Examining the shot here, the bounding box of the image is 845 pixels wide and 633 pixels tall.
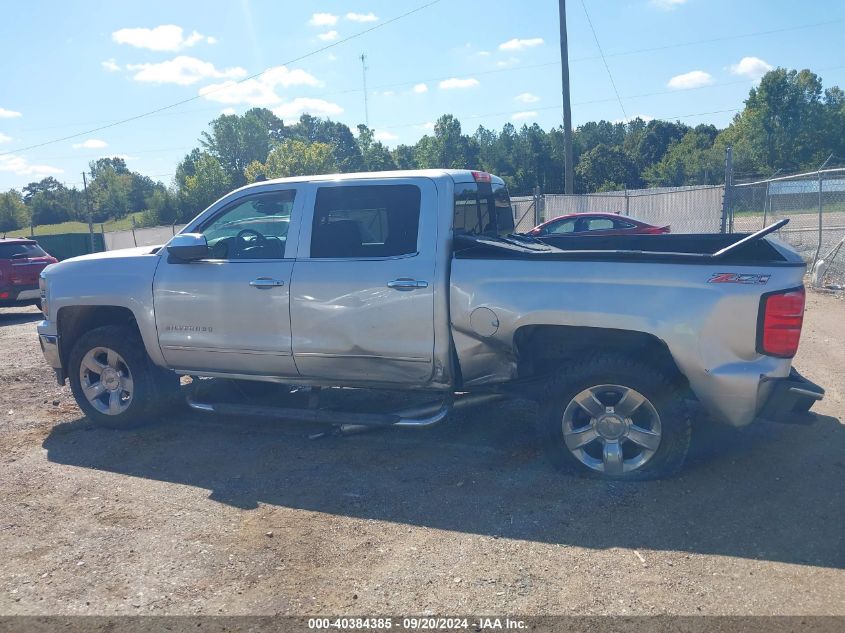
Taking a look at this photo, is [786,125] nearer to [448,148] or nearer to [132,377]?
[448,148]

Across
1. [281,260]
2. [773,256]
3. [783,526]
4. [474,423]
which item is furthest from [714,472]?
[281,260]

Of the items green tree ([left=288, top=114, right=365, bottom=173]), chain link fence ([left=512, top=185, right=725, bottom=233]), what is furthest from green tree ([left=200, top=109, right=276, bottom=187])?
chain link fence ([left=512, top=185, right=725, bottom=233])

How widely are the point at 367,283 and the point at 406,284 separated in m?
0.29

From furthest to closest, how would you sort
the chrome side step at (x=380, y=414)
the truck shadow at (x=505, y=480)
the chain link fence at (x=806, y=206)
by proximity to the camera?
1. the chain link fence at (x=806, y=206)
2. the chrome side step at (x=380, y=414)
3. the truck shadow at (x=505, y=480)

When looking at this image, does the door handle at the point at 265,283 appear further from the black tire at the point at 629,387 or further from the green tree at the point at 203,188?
the green tree at the point at 203,188

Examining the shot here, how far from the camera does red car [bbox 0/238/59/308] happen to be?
13.8 metres

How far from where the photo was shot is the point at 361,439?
18.6ft

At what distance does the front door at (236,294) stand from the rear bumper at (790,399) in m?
3.17

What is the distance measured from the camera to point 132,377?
5.99 m

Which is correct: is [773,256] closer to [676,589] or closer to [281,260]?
[676,589]

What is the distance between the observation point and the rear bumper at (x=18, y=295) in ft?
45.1

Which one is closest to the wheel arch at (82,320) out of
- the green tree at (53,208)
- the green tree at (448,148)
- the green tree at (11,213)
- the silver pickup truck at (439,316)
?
the silver pickup truck at (439,316)

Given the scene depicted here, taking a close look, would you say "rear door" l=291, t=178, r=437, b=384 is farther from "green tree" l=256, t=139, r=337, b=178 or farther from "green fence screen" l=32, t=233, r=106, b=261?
"green tree" l=256, t=139, r=337, b=178

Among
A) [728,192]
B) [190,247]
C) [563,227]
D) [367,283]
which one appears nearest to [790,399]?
[367,283]
